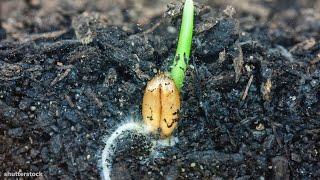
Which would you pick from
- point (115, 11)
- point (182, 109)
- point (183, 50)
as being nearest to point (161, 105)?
point (182, 109)

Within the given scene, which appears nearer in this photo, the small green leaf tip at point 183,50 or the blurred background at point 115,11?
the small green leaf tip at point 183,50

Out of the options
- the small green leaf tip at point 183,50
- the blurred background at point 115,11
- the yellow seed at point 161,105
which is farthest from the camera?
the blurred background at point 115,11

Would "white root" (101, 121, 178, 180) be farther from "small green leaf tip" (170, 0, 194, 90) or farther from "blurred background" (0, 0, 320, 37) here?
"blurred background" (0, 0, 320, 37)

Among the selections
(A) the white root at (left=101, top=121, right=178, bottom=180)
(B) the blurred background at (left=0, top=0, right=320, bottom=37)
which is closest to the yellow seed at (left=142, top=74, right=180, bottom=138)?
(A) the white root at (left=101, top=121, right=178, bottom=180)

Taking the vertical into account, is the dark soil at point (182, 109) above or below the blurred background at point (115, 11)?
below

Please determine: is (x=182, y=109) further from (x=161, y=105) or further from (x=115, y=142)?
(x=115, y=142)

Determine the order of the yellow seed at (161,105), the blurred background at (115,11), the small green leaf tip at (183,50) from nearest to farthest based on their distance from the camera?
the yellow seed at (161,105)
the small green leaf tip at (183,50)
the blurred background at (115,11)

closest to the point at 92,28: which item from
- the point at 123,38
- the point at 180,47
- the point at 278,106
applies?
the point at 123,38

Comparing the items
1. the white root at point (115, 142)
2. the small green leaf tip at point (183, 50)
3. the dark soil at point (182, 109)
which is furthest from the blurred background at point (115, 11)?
the white root at point (115, 142)

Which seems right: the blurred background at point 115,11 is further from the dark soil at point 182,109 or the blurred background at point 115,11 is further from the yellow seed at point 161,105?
the yellow seed at point 161,105
